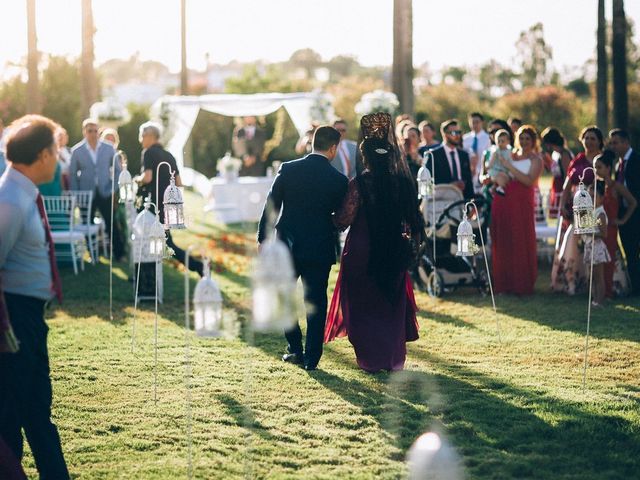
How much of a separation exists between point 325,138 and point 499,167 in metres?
4.58

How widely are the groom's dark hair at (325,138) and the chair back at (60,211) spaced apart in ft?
23.0

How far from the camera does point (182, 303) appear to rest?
12.1 metres

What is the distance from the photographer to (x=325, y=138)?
313 inches

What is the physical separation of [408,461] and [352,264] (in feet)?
8.16

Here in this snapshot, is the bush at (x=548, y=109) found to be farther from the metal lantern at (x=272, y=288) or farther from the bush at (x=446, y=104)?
the metal lantern at (x=272, y=288)

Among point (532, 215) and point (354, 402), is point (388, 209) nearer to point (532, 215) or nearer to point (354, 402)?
point (354, 402)

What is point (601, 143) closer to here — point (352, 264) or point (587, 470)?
point (352, 264)

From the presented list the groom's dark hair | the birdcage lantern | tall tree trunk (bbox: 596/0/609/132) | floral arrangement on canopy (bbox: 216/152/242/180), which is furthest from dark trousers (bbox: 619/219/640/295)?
tall tree trunk (bbox: 596/0/609/132)

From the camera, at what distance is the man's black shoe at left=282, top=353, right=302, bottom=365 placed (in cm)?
863

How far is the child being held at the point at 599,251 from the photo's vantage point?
11094 millimetres

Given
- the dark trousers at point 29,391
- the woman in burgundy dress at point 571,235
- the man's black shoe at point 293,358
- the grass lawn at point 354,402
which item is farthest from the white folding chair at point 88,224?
the dark trousers at point 29,391

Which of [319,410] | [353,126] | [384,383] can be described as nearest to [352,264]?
[384,383]

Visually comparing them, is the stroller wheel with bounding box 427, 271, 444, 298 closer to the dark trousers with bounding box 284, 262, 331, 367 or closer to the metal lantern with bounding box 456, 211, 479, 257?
the metal lantern with bounding box 456, 211, 479, 257

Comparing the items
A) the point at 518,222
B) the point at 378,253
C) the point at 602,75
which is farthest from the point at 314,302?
the point at 602,75
